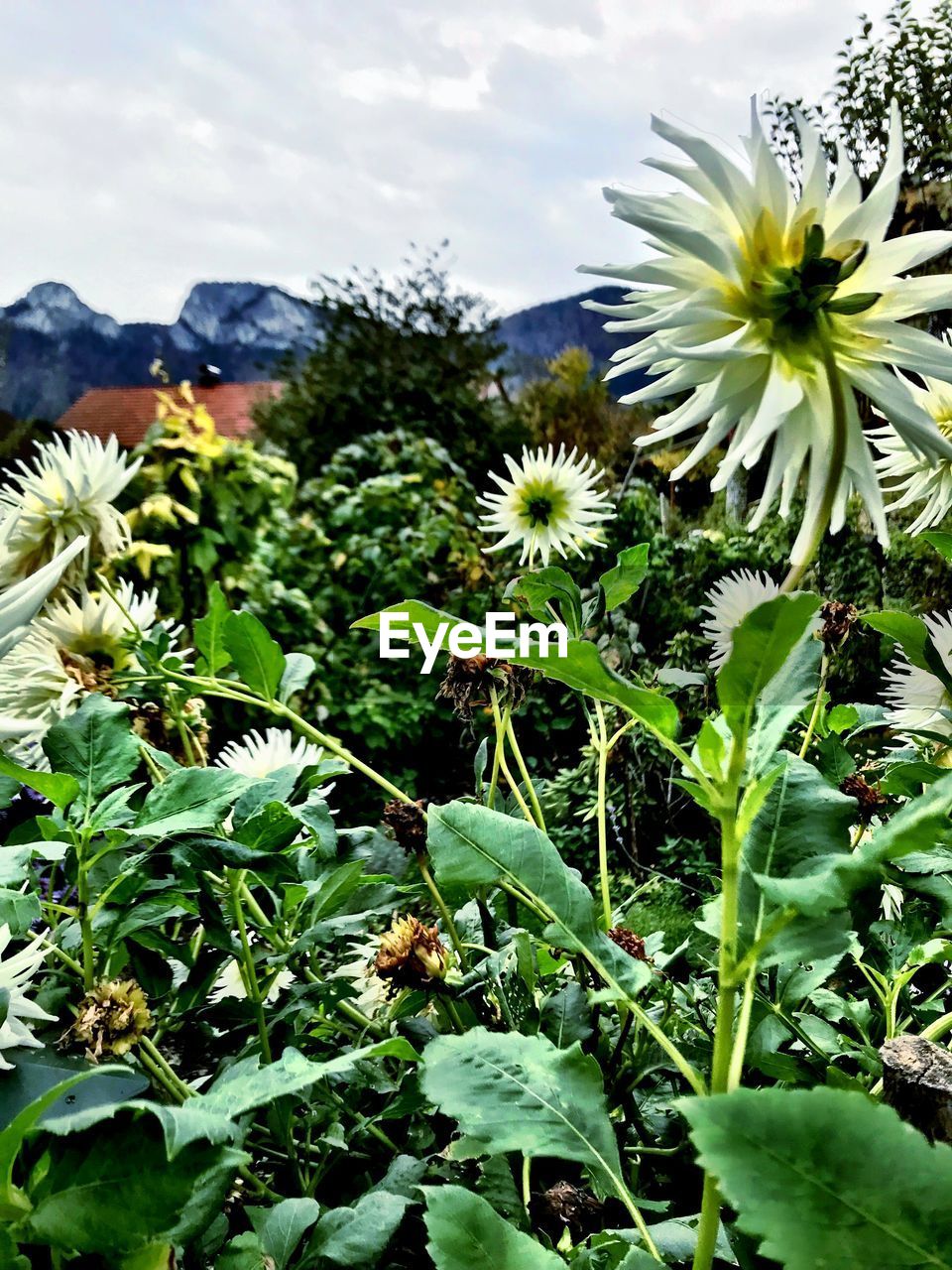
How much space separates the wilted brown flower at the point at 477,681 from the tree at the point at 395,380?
9.75ft

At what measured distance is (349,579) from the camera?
250 cm

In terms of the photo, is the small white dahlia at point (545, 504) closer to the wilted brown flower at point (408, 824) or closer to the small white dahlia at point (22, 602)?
the wilted brown flower at point (408, 824)

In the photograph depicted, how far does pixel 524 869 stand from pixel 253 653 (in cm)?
22

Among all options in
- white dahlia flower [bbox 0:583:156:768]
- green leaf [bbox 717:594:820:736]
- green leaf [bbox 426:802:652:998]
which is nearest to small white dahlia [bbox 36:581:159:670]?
white dahlia flower [bbox 0:583:156:768]

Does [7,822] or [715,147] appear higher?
[715,147]

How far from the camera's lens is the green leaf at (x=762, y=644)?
0.75 ft

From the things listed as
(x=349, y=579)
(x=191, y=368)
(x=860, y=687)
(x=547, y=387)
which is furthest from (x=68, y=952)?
(x=191, y=368)

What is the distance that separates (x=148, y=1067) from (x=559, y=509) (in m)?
0.61

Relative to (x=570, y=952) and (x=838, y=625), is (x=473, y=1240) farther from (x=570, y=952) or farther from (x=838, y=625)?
(x=838, y=625)

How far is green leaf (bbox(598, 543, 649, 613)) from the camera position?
416 millimetres

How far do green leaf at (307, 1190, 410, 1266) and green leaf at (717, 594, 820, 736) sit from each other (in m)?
0.20

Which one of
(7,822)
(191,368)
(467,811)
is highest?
(191,368)

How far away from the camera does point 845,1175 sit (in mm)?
178

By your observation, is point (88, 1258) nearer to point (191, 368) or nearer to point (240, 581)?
point (240, 581)
